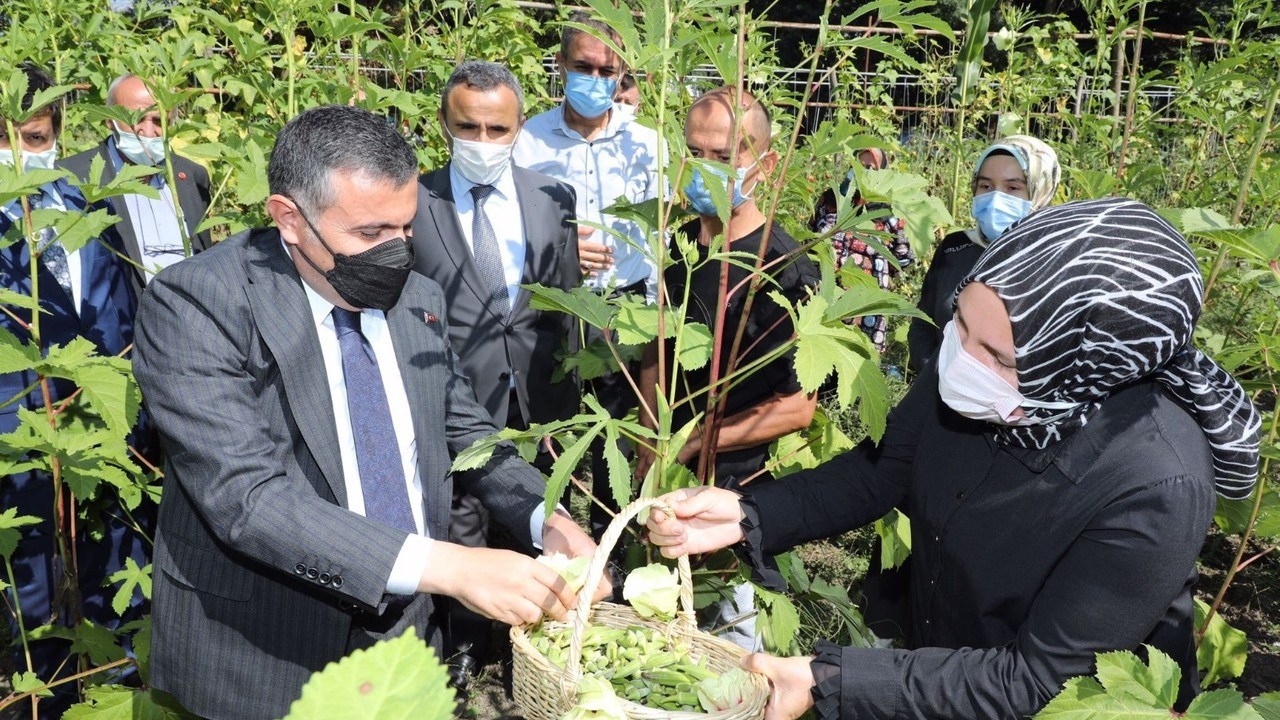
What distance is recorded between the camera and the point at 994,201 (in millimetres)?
3576

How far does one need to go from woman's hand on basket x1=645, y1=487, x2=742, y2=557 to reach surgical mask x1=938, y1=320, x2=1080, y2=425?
19.8 inches

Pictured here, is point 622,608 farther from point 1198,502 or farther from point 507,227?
point 507,227

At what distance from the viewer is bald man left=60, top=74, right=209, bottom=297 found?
363 cm

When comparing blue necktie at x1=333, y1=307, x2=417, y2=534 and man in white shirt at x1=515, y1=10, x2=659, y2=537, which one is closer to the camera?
blue necktie at x1=333, y1=307, x2=417, y2=534

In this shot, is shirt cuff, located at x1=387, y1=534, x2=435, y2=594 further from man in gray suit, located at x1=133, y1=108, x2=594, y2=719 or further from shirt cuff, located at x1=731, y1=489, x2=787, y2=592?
shirt cuff, located at x1=731, y1=489, x2=787, y2=592

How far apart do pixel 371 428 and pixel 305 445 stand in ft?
0.46

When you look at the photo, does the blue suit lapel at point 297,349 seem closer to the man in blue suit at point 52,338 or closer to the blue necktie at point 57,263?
the man in blue suit at point 52,338

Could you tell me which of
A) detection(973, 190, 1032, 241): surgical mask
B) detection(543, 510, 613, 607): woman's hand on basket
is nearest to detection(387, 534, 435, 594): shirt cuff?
detection(543, 510, 613, 607): woman's hand on basket

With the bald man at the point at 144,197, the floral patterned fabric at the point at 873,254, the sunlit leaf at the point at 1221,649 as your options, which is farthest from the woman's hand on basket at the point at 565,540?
the floral patterned fabric at the point at 873,254

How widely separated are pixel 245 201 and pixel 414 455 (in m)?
1.01

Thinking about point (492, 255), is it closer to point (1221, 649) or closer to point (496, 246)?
point (496, 246)

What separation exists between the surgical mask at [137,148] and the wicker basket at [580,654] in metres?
2.96

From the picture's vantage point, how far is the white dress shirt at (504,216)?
3.54 metres

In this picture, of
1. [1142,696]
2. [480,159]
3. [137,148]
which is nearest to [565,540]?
[1142,696]
